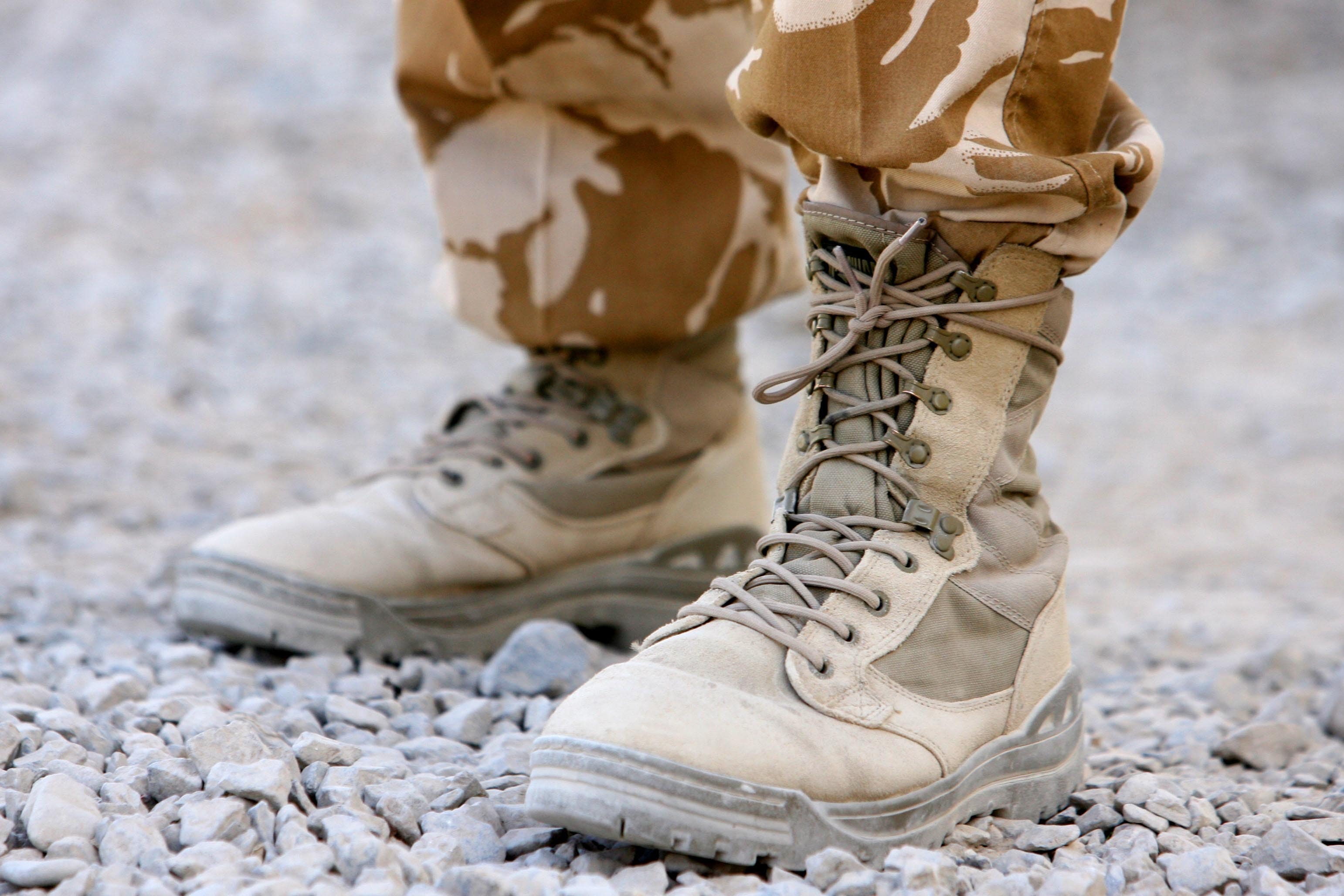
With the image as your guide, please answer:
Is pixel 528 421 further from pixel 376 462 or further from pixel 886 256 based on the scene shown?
pixel 376 462

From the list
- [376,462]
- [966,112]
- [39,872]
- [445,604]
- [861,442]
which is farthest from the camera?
[376,462]

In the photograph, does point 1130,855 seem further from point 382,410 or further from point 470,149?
point 382,410

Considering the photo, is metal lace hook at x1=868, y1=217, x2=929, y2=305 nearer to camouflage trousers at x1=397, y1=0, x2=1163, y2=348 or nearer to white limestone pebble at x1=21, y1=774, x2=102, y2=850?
camouflage trousers at x1=397, y1=0, x2=1163, y2=348

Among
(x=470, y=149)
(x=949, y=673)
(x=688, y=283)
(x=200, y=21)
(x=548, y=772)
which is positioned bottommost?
(x=548, y=772)

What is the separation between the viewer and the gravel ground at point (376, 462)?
3.43 feet

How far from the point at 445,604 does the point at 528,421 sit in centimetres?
30

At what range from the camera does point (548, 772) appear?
3.30 feet

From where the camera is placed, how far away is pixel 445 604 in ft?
5.61

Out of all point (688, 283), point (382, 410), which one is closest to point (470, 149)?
Answer: point (688, 283)

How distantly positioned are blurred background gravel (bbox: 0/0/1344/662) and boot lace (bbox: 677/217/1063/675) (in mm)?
1144

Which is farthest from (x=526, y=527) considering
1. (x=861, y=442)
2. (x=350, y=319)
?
(x=350, y=319)

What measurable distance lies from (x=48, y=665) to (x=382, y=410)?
2.37 m

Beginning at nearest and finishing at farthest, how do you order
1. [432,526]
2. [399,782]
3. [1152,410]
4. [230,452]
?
[399,782] < [432,526] < [230,452] < [1152,410]

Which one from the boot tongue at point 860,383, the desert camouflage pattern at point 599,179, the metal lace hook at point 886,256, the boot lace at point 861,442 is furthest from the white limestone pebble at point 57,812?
the desert camouflage pattern at point 599,179
